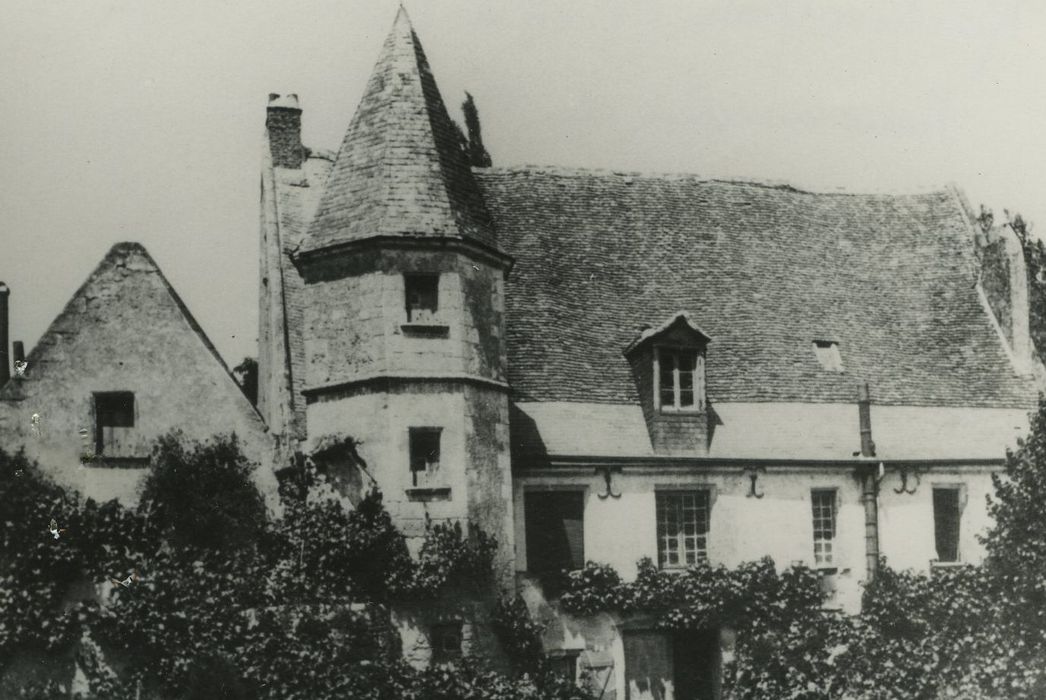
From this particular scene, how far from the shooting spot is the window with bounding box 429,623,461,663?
19.0 metres

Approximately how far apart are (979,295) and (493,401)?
451 inches

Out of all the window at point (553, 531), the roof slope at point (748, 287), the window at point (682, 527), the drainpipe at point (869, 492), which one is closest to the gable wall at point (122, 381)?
the window at point (553, 531)


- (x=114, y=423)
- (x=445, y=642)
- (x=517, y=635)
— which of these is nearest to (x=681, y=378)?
(x=517, y=635)

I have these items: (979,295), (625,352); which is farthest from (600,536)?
(979,295)

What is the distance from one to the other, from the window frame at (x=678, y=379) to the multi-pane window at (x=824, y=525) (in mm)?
2710

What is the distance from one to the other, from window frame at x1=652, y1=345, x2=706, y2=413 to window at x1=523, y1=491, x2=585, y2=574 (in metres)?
2.52

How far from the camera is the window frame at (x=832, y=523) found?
22797 millimetres

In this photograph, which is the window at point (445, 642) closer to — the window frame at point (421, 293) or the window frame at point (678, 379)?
the window frame at point (421, 293)

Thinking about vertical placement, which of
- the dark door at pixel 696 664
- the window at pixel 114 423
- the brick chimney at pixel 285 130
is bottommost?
the dark door at pixel 696 664

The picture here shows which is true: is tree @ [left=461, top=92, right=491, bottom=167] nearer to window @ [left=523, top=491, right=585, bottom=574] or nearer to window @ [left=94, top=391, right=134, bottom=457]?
window @ [left=523, top=491, right=585, bottom=574]

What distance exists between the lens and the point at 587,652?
67.9 ft

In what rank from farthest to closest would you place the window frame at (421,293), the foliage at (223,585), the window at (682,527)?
the window at (682,527) < the window frame at (421,293) < the foliage at (223,585)

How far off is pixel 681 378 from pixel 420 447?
5.59 metres

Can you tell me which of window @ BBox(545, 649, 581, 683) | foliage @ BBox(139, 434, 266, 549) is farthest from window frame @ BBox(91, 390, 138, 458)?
window @ BBox(545, 649, 581, 683)
